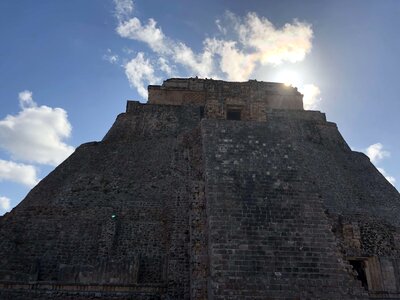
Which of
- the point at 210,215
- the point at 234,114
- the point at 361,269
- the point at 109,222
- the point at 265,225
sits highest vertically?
the point at 234,114

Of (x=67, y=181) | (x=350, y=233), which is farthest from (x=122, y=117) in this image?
(x=350, y=233)

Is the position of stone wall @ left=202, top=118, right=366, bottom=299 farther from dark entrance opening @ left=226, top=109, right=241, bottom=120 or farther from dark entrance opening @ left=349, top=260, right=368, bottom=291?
dark entrance opening @ left=226, top=109, right=241, bottom=120

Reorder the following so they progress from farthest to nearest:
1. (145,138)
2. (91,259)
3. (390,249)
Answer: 1. (145,138)
2. (390,249)
3. (91,259)

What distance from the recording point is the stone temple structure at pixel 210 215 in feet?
26.0

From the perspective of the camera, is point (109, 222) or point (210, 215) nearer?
point (210, 215)

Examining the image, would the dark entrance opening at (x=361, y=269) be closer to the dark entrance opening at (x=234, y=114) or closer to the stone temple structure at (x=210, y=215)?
the stone temple structure at (x=210, y=215)

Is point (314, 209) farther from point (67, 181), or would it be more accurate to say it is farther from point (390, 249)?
point (67, 181)

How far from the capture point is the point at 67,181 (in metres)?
17.0

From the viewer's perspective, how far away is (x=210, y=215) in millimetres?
8484

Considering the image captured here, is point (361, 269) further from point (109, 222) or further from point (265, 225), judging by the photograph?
point (109, 222)

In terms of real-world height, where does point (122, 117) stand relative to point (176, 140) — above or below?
above

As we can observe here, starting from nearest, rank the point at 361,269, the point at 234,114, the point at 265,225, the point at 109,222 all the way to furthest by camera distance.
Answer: the point at 265,225
the point at 361,269
the point at 109,222
the point at 234,114

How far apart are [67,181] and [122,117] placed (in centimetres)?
611

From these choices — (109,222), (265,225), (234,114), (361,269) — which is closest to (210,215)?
(265,225)
